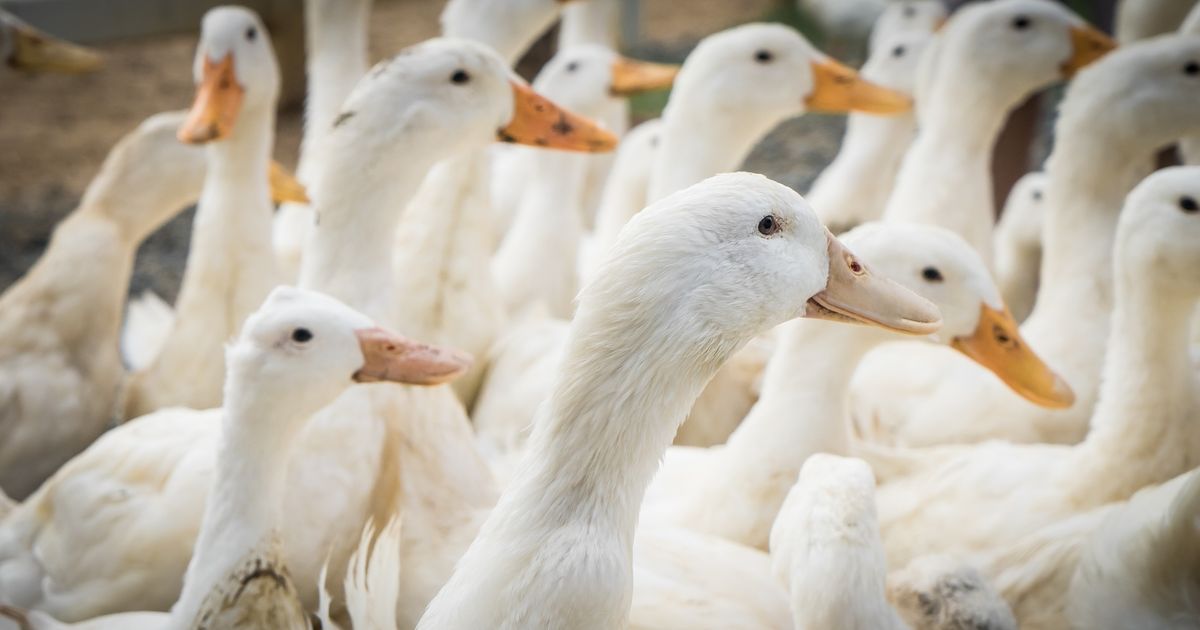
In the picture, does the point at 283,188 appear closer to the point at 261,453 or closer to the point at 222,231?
the point at 222,231

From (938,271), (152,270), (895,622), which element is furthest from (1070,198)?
(152,270)

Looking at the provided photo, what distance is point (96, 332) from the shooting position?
152 inches

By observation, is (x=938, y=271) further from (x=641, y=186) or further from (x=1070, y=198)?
(x=641, y=186)

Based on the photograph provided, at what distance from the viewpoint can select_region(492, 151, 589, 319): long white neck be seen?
4281mm

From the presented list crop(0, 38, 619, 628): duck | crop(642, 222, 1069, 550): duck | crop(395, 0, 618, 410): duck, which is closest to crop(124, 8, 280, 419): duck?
crop(395, 0, 618, 410): duck

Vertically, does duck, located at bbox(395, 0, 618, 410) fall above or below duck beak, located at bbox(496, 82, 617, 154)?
below

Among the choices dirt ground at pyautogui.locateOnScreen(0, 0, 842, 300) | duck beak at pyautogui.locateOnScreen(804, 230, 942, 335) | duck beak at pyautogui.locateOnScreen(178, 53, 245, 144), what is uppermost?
duck beak at pyautogui.locateOnScreen(804, 230, 942, 335)

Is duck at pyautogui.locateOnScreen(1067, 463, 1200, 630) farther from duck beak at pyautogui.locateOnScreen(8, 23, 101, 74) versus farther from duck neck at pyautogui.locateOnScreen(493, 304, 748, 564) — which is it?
duck beak at pyautogui.locateOnScreen(8, 23, 101, 74)

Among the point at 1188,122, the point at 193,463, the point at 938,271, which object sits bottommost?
the point at 193,463

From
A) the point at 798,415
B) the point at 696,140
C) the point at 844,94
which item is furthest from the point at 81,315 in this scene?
the point at 844,94

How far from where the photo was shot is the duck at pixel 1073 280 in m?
3.52

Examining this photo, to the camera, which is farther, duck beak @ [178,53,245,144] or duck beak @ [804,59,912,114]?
duck beak @ [804,59,912,114]

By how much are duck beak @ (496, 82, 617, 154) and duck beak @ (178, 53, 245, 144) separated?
807 mm

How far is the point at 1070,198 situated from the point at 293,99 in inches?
237
